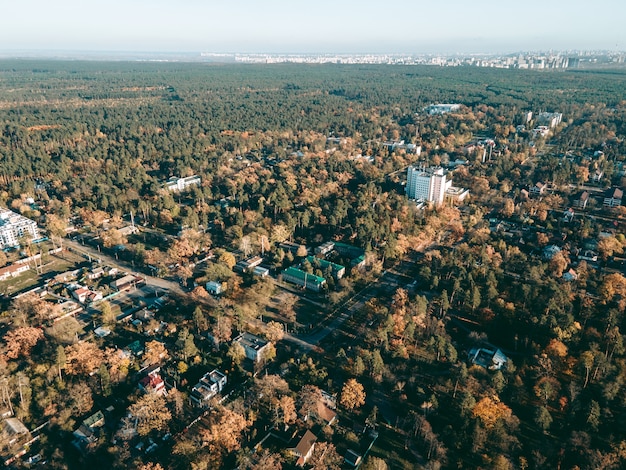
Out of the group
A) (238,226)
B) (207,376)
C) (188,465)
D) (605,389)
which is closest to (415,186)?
(238,226)

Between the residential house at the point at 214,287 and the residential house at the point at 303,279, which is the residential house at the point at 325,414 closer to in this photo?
the residential house at the point at 303,279

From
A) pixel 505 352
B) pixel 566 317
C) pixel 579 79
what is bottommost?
pixel 505 352

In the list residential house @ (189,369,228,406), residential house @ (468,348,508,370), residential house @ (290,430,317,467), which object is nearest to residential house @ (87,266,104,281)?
residential house @ (189,369,228,406)

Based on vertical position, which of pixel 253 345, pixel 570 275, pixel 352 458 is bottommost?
pixel 352 458

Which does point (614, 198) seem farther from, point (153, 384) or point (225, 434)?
point (153, 384)

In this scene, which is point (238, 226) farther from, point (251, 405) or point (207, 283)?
point (251, 405)

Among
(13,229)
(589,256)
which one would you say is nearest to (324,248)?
(589,256)
